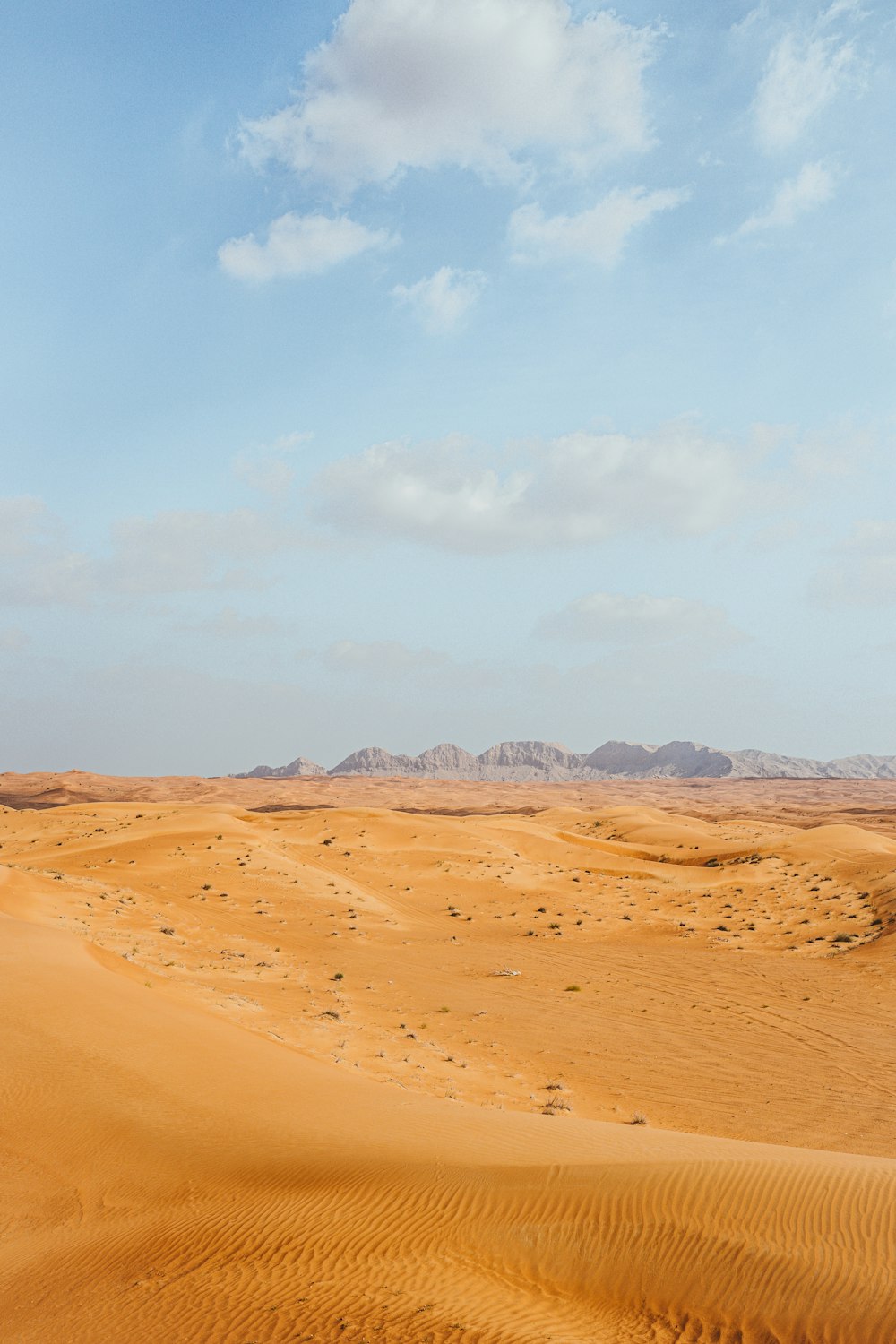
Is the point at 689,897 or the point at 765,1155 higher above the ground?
the point at 765,1155

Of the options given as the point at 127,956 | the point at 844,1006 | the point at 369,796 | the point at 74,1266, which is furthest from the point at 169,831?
the point at 369,796

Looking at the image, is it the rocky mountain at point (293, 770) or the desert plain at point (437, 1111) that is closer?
the desert plain at point (437, 1111)

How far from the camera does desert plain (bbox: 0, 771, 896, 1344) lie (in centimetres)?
516

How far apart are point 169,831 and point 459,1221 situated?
1225 inches

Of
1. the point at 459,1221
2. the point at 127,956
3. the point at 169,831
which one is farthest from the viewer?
the point at 169,831

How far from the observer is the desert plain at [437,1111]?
203 inches

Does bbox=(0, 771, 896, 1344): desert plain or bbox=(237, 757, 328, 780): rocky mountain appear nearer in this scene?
bbox=(0, 771, 896, 1344): desert plain

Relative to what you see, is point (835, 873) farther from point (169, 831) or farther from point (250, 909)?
point (169, 831)

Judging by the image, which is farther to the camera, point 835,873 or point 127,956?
point 835,873

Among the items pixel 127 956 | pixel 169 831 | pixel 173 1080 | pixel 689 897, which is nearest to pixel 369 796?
pixel 169 831

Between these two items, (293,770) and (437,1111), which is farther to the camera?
(293,770)

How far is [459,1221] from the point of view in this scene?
19.7ft

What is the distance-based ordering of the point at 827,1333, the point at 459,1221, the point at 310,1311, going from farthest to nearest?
the point at 459,1221 → the point at 310,1311 → the point at 827,1333

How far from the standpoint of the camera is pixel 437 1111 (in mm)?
8789
